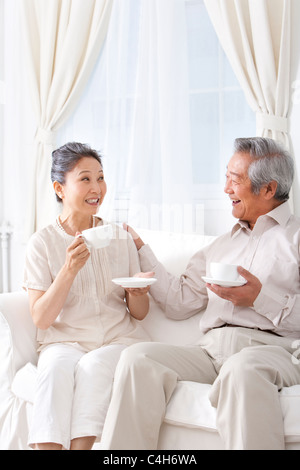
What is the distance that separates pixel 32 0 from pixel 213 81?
1365 millimetres

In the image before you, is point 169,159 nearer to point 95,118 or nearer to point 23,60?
point 95,118

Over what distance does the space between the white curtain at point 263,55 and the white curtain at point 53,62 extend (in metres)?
0.89

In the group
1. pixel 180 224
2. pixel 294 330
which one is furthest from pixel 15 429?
pixel 180 224

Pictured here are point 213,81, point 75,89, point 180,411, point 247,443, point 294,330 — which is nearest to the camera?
point 247,443

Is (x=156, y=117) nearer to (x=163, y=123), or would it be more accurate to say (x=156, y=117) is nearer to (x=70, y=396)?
(x=163, y=123)

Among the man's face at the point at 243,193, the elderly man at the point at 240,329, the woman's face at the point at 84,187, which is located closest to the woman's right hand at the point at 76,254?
the woman's face at the point at 84,187

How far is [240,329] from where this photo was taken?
210 cm

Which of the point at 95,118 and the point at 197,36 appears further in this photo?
the point at 95,118

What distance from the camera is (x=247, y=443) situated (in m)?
1.63

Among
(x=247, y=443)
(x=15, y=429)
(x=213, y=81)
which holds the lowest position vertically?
(x=15, y=429)

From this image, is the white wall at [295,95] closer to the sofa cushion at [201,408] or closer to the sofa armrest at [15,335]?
the sofa cushion at [201,408]

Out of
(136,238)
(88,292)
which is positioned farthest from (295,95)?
(88,292)

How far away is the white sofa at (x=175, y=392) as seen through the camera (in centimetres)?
182

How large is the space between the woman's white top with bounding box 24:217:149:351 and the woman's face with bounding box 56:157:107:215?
128 mm
